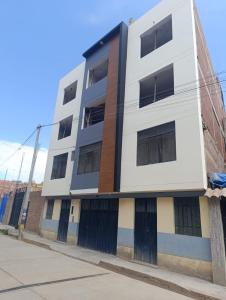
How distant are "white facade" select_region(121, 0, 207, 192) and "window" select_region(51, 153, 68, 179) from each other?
6.09 meters

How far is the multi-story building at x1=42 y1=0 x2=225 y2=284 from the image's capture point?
9.02m

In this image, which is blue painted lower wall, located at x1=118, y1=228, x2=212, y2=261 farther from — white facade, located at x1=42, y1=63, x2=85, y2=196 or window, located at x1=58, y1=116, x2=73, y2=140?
window, located at x1=58, y1=116, x2=73, y2=140

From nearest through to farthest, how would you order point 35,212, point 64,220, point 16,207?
point 64,220 → point 35,212 → point 16,207

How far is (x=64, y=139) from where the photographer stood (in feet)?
55.8

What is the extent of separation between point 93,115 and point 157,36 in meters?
6.31

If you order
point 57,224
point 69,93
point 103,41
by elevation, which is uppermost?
point 103,41

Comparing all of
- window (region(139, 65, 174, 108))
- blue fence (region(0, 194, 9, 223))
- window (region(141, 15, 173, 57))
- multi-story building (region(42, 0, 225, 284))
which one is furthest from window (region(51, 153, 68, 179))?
blue fence (region(0, 194, 9, 223))

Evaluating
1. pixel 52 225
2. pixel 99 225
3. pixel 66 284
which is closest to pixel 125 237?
pixel 99 225

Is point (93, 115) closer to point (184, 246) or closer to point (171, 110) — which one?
point (171, 110)

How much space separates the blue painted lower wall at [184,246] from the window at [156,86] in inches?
265

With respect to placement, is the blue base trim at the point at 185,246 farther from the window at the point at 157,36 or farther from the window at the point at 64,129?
the window at the point at 64,129

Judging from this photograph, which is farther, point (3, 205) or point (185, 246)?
point (3, 205)

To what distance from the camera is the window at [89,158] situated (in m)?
13.3

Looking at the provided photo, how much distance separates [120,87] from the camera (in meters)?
13.2
